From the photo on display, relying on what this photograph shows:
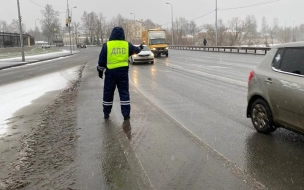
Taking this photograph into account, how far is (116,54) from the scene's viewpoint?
6332 millimetres

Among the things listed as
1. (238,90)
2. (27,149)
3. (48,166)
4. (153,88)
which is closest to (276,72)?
(48,166)

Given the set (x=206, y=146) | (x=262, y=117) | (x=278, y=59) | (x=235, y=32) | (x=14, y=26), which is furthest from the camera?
(x=14, y=26)

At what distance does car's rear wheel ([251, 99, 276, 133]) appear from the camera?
507 centimetres

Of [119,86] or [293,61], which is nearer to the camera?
[293,61]

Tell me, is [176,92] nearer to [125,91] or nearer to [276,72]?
[125,91]

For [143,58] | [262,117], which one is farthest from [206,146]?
[143,58]

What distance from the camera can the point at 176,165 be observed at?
4.06 m

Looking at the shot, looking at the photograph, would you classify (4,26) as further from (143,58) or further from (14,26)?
(143,58)

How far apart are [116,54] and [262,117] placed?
10.3 feet

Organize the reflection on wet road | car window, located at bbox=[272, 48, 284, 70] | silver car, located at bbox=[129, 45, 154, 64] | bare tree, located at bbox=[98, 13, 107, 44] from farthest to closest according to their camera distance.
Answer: bare tree, located at bbox=[98, 13, 107, 44] < silver car, located at bbox=[129, 45, 154, 64] < car window, located at bbox=[272, 48, 284, 70] < the reflection on wet road

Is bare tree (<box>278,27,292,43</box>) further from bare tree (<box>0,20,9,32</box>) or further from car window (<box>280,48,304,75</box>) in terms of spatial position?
bare tree (<box>0,20,9,32</box>)

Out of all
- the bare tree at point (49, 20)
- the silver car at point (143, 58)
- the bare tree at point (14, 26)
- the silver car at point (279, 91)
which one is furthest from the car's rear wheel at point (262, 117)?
the bare tree at point (14, 26)

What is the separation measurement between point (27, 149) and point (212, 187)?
304cm

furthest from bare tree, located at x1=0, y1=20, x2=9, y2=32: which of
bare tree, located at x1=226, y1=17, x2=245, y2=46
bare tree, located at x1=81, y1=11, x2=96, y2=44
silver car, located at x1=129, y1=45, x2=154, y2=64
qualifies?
silver car, located at x1=129, y1=45, x2=154, y2=64
